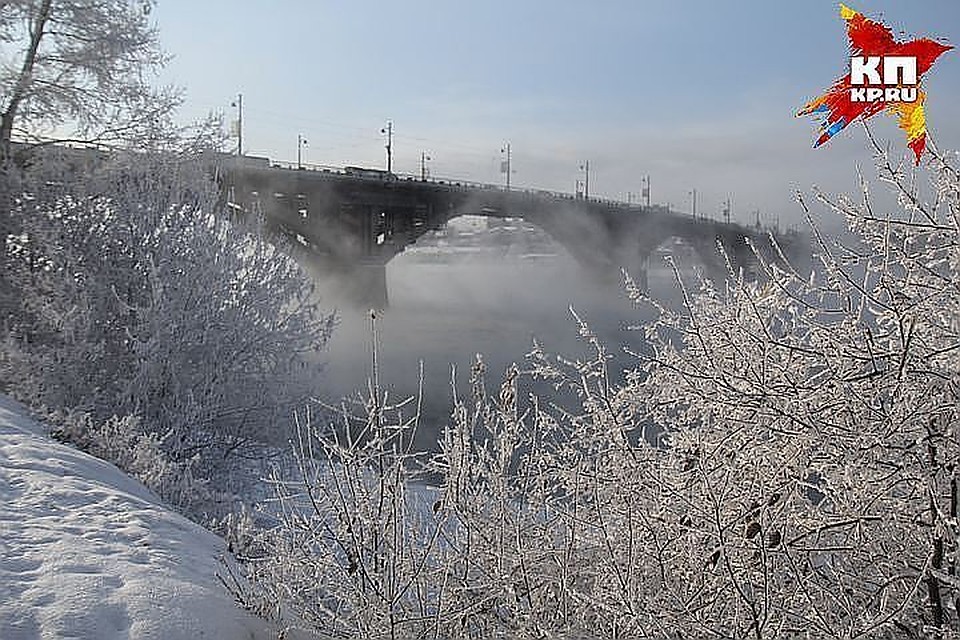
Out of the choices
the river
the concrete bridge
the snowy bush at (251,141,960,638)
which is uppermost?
the concrete bridge

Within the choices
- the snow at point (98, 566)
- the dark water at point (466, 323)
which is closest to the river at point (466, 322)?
the dark water at point (466, 323)

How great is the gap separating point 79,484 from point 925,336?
640 cm

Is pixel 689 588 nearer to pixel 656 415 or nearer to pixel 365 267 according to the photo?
pixel 656 415

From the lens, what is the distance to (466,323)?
41000 mm

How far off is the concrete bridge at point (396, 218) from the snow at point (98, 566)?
59.2 ft

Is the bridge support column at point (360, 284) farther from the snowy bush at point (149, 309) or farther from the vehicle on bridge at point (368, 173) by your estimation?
the snowy bush at point (149, 309)

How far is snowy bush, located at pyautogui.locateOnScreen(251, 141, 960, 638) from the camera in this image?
10.9 ft

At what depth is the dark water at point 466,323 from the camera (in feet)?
80.8

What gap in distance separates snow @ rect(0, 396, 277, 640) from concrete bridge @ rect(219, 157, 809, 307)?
18045 mm

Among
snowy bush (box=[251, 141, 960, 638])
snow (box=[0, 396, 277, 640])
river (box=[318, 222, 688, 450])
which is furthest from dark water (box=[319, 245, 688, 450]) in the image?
snowy bush (box=[251, 141, 960, 638])

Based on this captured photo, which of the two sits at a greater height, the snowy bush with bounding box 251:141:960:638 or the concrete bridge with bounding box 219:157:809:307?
the concrete bridge with bounding box 219:157:809:307

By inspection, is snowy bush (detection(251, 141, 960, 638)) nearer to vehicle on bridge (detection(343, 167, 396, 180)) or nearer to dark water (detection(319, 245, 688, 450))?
dark water (detection(319, 245, 688, 450))

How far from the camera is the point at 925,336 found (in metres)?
3.48

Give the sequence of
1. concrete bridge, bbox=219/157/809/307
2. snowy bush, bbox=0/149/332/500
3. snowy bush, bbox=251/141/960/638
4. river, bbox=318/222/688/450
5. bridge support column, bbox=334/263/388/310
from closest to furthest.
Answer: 1. snowy bush, bbox=251/141/960/638
2. snowy bush, bbox=0/149/332/500
3. river, bbox=318/222/688/450
4. concrete bridge, bbox=219/157/809/307
5. bridge support column, bbox=334/263/388/310
